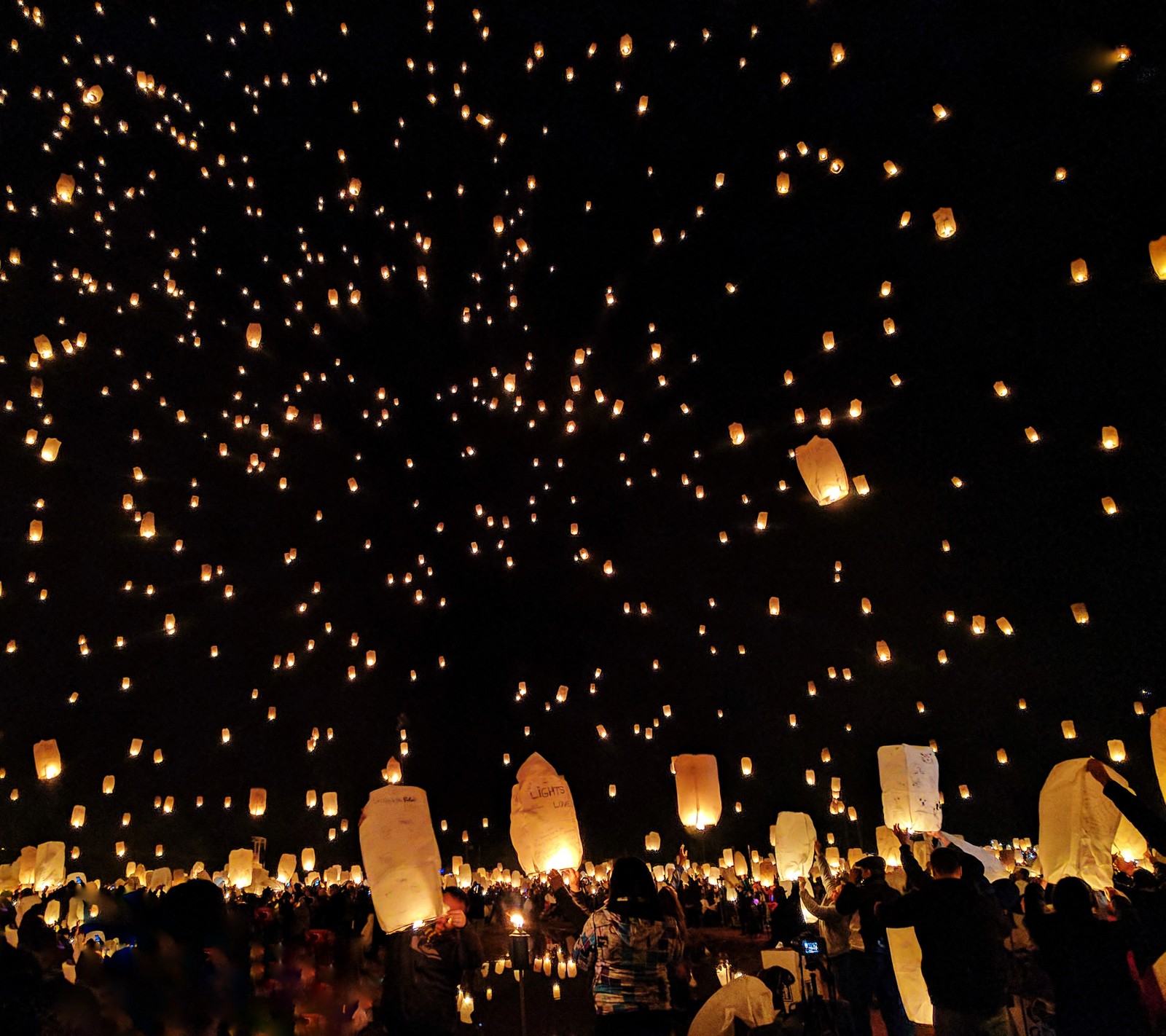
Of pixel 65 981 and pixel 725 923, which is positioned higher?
pixel 65 981

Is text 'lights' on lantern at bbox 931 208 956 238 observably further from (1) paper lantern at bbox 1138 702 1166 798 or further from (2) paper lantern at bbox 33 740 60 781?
(2) paper lantern at bbox 33 740 60 781

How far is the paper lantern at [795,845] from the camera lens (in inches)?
342

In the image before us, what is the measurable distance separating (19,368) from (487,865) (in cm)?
1814

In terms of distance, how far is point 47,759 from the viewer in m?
9.74

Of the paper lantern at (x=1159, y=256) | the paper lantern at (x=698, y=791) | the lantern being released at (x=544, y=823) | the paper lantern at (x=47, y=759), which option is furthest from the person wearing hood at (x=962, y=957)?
the paper lantern at (x=47, y=759)

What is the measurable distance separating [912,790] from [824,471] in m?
3.26

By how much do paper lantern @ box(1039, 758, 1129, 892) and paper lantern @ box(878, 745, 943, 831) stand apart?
11.1 feet

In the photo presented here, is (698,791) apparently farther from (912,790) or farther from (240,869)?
(240,869)

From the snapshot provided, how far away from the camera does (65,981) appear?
7.39ft

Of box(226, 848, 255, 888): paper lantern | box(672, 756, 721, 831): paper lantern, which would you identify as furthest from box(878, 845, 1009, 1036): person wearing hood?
box(226, 848, 255, 888): paper lantern

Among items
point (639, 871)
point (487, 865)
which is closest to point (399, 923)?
point (639, 871)

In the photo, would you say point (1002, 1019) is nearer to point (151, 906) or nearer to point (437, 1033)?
point (437, 1033)

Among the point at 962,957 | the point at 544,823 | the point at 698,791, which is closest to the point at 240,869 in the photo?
the point at 698,791

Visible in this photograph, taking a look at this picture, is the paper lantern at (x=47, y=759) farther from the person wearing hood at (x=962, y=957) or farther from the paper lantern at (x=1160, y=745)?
the paper lantern at (x=1160, y=745)
